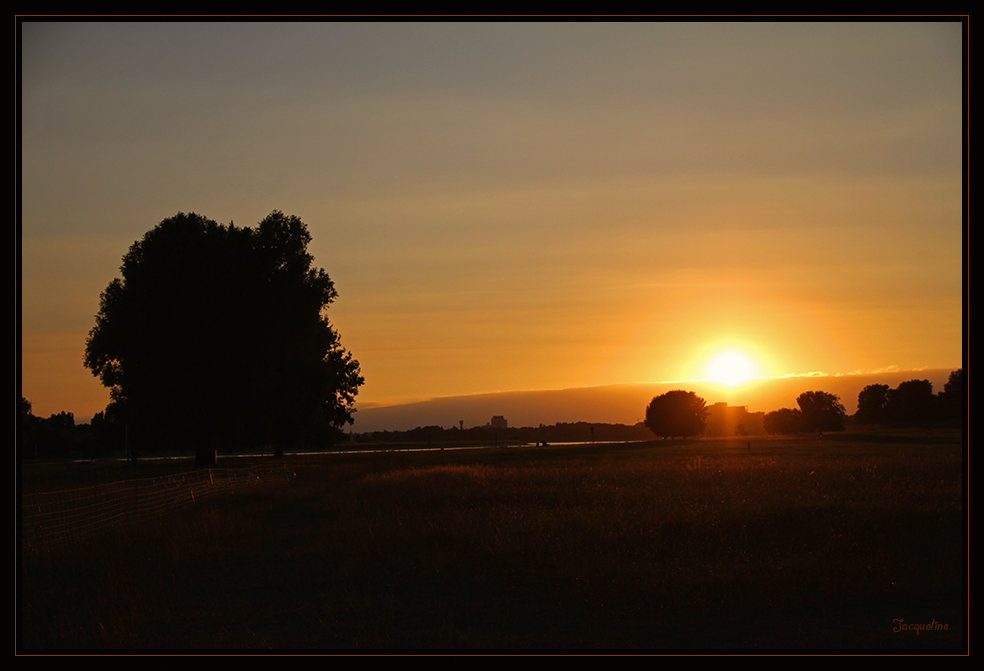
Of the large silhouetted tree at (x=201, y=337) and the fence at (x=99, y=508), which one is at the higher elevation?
the large silhouetted tree at (x=201, y=337)

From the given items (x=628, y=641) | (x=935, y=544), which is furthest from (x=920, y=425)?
(x=628, y=641)

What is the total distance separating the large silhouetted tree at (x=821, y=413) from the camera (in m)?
168

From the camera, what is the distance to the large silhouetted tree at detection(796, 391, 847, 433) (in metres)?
168

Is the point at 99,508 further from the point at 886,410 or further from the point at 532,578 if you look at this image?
the point at 886,410

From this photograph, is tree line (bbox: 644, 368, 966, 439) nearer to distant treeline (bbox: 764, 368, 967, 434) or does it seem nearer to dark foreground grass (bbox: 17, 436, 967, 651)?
distant treeline (bbox: 764, 368, 967, 434)

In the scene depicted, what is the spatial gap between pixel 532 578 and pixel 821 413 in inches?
6777

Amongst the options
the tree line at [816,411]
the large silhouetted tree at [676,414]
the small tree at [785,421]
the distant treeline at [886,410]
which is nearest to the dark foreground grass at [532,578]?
the distant treeline at [886,410]

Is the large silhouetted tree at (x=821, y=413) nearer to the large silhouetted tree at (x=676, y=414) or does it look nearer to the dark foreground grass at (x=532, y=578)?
the large silhouetted tree at (x=676, y=414)

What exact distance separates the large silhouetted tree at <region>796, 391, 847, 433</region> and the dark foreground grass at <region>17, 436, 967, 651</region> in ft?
516

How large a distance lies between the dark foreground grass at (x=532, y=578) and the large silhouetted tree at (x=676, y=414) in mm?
152998

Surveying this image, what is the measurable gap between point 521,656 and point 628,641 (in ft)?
5.87

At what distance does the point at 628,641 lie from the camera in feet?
31.3

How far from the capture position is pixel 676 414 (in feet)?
565

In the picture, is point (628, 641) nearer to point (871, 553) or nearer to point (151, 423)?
point (871, 553)
